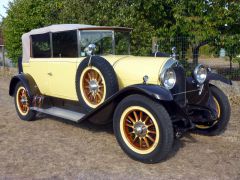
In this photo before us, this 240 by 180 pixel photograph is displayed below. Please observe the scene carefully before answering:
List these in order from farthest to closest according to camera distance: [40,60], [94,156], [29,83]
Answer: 1. [29,83]
2. [40,60]
3. [94,156]

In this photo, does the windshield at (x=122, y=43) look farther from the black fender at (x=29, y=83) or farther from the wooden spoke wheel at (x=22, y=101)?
the wooden spoke wheel at (x=22, y=101)

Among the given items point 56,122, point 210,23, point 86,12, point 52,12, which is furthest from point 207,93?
point 52,12

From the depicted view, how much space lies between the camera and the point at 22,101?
256 inches

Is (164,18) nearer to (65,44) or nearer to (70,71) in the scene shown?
(65,44)

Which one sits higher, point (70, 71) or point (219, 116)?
point (70, 71)

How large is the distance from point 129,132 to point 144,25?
5801 mm

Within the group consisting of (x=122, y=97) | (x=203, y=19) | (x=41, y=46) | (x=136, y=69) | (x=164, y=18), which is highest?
(x=164, y=18)

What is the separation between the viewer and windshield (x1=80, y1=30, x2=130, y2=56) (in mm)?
5316

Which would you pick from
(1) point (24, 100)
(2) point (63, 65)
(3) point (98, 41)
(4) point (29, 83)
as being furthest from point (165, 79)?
(1) point (24, 100)

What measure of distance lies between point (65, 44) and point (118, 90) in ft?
4.67

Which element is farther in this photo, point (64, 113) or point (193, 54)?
point (193, 54)

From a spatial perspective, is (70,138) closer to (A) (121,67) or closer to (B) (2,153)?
(B) (2,153)

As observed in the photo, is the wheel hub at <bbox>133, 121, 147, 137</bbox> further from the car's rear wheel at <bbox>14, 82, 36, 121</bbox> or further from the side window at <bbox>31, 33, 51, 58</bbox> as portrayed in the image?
the car's rear wheel at <bbox>14, 82, 36, 121</bbox>

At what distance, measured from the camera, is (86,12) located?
398 inches
